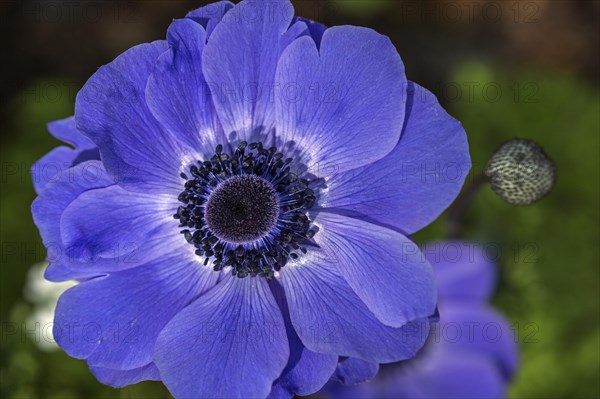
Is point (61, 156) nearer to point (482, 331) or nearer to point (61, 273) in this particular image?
point (61, 273)

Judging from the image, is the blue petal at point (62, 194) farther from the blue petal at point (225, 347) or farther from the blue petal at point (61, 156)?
the blue petal at point (225, 347)

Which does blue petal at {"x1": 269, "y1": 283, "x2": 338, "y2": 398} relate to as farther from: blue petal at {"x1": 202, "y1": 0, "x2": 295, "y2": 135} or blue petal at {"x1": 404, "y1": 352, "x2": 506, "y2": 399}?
blue petal at {"x1": 404, "y1": 352, "x2": 506, "y2": 399}

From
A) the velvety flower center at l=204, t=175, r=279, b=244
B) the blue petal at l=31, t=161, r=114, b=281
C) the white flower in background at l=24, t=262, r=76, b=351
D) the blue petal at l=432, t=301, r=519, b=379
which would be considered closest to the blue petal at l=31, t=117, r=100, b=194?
the blue petal at l=31, t=161, r=114, b=281

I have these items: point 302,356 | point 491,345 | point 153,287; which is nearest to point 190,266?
point 153,287

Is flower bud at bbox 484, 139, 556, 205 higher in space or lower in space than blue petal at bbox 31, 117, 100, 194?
lower

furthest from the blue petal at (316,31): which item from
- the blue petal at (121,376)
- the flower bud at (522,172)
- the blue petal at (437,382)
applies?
the blue petal at (437,382)
